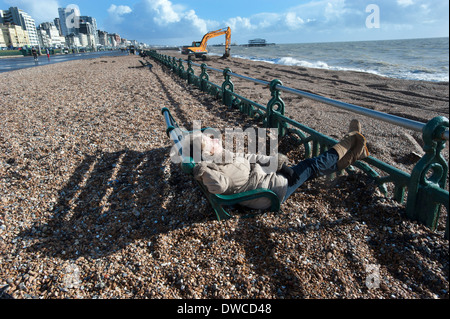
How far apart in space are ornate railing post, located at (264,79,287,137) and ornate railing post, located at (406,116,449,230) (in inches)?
98.0

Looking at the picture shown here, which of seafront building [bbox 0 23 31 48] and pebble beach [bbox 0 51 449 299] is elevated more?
seafront building [bbox 0 23 31 48]

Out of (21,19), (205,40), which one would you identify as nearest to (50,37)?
(21,19)

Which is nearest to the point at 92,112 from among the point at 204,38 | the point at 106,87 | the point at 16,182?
the point at 16,182

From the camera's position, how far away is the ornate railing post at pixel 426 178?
6.95ft

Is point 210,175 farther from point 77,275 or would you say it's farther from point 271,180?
point 77,275

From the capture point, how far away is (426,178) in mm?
2346

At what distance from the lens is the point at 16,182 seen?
3.46m

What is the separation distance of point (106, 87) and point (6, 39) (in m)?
139

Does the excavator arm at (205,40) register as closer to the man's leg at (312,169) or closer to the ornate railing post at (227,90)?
the ornate railing post at (227,90)

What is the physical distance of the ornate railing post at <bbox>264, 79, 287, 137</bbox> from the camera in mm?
4633

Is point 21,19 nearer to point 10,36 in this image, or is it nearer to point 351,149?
point 10,36

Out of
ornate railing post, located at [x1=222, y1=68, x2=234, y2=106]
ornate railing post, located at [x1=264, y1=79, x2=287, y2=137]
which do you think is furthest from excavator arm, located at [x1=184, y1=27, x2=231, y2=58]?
ornate railing post, located at [x1=264, y1=79, x2=287, y2=137]

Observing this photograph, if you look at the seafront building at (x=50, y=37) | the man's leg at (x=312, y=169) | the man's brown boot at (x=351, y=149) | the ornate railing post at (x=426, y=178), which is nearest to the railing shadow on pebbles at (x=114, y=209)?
the man's leg at (x=312, y=169)

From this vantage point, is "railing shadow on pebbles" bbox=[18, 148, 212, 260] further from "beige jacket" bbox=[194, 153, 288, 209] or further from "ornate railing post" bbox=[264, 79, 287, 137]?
"ornate railing post" bbox=[264, 79, 287, 137]
